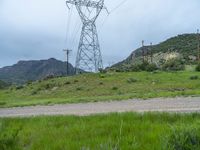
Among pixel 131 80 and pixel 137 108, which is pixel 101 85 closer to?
pixel 131 80

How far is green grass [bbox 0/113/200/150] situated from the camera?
27.6ft

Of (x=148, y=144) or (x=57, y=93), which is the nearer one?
(x=148, y=144)

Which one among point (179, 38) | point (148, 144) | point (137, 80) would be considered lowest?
point (148, 144)

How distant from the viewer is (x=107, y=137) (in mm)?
9891

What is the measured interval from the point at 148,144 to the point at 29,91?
45.1m

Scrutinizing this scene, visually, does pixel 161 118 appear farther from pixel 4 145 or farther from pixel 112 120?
pixel 4 145

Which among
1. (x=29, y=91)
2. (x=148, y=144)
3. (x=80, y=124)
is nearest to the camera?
(x=148, y=144)

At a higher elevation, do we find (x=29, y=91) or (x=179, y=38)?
(x=179, y=38)

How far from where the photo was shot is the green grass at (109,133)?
8.40 meters

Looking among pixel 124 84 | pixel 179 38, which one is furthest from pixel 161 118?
pixel 179 38

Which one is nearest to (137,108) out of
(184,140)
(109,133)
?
(109,133)

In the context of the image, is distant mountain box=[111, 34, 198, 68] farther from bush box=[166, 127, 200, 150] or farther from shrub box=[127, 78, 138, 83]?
bush box=[166, 127, 200, 150]

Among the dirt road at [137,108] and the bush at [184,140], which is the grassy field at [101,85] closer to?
the dirt road at [137,108]

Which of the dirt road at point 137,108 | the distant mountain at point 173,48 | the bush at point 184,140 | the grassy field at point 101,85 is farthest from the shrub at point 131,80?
the distant mountain at point 173,48
